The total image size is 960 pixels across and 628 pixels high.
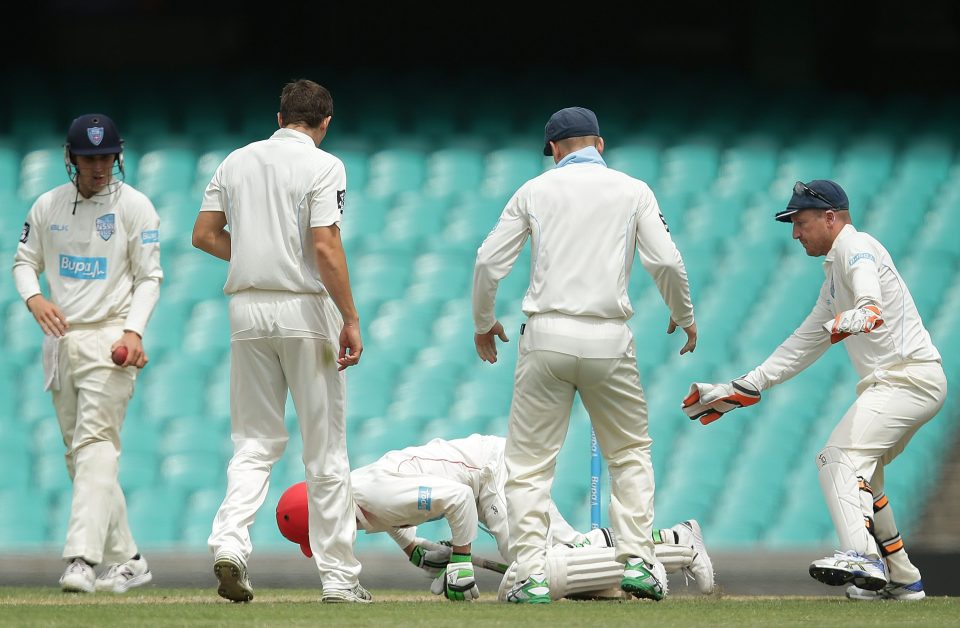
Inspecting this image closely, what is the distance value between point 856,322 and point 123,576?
3.12m

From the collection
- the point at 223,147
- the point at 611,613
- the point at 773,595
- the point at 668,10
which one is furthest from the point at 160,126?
the point at 611,613

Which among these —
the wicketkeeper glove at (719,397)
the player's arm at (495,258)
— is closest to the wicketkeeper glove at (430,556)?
the player's arm at (495,258)

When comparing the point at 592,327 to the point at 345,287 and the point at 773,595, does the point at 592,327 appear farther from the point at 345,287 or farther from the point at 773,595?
the point at 773,595

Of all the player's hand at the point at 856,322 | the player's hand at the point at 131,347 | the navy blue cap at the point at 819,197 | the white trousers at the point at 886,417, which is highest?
the navy blue cap at the point at 819,197

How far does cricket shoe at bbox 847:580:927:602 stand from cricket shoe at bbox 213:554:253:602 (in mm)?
2474

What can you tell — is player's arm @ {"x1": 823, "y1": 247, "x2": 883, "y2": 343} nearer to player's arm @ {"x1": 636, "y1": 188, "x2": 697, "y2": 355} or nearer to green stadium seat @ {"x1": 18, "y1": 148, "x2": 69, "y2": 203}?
player's arm @ {"x1": 636, "y1": 188, "x2": 697, "y2": 355}

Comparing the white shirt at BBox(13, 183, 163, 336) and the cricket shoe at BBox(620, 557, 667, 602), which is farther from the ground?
the white shirt at BBox(13, 183, 163, 336)

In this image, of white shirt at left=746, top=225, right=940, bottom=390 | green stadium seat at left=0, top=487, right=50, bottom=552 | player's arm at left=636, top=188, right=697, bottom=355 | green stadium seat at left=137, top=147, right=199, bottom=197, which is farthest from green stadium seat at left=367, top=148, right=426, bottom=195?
player's arm at left=636, top=188, right=697, bottom=355

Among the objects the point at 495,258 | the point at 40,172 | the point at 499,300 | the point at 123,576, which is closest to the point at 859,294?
the point at 495,258

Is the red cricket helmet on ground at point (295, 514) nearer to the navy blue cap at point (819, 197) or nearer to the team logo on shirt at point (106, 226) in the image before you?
the team logo on shirt at point (106, 226)

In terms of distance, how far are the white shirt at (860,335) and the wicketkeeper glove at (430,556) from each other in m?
1.46

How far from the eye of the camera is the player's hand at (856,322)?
5.10 metres

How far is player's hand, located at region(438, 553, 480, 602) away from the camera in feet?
17.6

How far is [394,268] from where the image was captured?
945 centimetres
